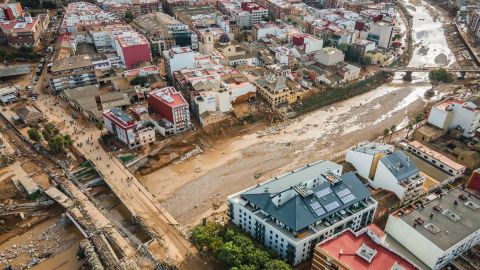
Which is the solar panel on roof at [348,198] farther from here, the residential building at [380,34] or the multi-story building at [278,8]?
the multi-story building at [278,8]

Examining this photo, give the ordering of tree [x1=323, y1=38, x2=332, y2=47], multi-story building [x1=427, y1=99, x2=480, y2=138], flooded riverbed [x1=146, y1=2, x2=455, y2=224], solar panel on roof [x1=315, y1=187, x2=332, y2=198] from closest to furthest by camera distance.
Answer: solar panel on roof [x1=315, y1=187, x2=332, y2=198] → flooded riverbed [x1=146, y1=2, x2=455, y2=224] → multi-story building [x1=427, y1=99, x2=480, y2=138] → tree [x1=323, y1=38, x2=332, y2=47]

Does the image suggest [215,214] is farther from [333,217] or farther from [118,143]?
[118,143]

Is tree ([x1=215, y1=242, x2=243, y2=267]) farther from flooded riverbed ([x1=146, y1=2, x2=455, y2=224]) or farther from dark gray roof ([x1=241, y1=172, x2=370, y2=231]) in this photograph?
flooded riverbed ([x1=146, y1=2, x2=455, y2=224])

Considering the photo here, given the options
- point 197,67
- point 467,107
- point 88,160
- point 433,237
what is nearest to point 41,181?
point 88,160

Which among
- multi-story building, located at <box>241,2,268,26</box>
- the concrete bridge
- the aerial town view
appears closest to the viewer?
the aerial town view

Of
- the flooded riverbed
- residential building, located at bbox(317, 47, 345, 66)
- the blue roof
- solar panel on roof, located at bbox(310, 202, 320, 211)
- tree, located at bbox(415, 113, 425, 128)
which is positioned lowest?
the flooded riverbed

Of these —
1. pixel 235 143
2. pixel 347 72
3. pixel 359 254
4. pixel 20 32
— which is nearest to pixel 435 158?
pixel 359 254

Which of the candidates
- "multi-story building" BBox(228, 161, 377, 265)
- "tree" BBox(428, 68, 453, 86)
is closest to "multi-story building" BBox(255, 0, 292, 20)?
"tree" BBox(428, 68, 453, 86)
